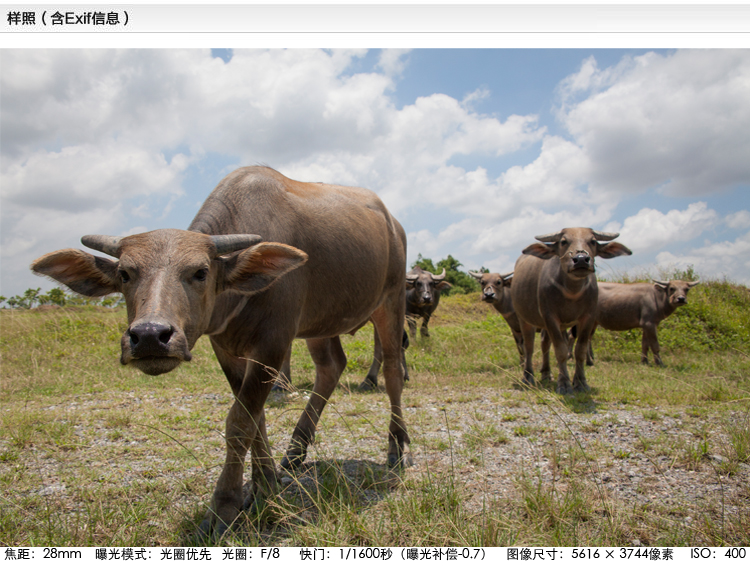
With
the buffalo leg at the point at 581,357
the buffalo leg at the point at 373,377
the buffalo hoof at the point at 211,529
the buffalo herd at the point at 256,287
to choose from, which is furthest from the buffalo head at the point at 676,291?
the buffalo hoof at the point at 211,529

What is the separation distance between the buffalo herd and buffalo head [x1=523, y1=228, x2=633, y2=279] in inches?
109

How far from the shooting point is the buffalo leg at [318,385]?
3660 mm

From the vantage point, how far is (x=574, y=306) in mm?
7066

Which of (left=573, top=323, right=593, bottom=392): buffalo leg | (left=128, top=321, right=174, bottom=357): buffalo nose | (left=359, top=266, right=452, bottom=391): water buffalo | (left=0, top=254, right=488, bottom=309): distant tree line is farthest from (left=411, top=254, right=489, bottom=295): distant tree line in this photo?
(left=128, top=321, right=174, bottom=357): buffalo nose

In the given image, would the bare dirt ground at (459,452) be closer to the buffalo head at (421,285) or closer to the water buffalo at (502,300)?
the water buffalo at (502,300)

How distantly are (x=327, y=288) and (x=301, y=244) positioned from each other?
1.30 feet

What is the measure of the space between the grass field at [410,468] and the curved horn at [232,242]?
106cm

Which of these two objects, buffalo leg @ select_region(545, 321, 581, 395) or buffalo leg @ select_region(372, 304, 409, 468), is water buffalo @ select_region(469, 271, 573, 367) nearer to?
buffalo leg @ select_region(545, 321, 581, 395)

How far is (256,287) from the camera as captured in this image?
9.02 feet

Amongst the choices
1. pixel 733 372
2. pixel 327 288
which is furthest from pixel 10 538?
pixel 733 372

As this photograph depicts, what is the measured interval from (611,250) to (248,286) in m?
5.93

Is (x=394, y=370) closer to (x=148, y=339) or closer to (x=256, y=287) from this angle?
(x=256, y=287)

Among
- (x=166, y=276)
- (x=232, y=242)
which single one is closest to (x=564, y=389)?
(x=232, y=242)

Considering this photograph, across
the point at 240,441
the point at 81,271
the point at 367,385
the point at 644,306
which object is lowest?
the point at 367,385
